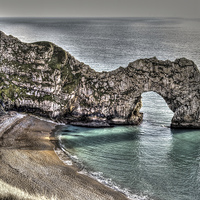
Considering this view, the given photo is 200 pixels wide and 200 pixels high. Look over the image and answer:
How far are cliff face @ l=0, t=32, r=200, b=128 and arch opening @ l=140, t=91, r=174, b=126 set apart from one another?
130 inches

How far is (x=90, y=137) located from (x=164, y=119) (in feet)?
52.7

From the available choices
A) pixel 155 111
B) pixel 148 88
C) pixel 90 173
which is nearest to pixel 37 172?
pixel 90 173

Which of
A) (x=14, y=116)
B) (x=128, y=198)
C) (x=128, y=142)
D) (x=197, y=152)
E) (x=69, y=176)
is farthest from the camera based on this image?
(x=14, y=116)

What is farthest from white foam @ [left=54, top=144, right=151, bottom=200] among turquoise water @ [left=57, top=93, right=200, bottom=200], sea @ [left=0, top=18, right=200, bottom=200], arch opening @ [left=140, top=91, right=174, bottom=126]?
arch opening @ [left=140, top=91, right=174, bottom=126]

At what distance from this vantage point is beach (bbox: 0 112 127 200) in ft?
96.5

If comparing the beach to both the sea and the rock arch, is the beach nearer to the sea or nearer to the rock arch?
the sea

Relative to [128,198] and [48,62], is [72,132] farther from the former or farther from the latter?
[128,198]

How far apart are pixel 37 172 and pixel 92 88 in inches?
834

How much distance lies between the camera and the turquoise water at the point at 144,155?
107 ft

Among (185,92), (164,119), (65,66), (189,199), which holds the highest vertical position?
(65,66)

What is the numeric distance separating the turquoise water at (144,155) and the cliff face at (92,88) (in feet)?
10.4

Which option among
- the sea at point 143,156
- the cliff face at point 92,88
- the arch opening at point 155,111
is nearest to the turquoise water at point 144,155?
the sea at point 143,156

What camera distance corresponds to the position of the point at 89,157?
39.1 metres

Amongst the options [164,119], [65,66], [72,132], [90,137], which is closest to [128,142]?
[90,137]
